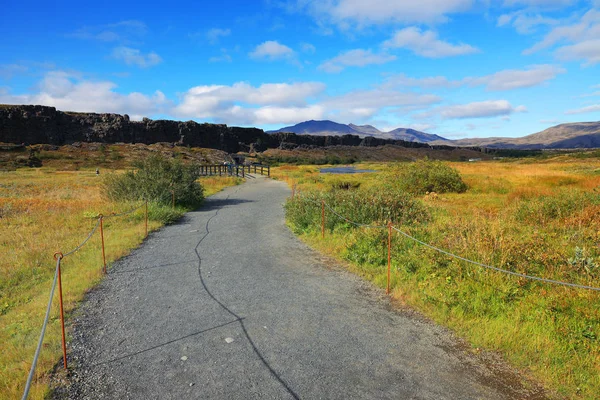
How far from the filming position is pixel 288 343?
486 cm

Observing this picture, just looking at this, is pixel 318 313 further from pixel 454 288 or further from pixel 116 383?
pixel 116 383


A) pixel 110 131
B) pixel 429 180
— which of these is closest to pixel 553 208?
pixel 429 180

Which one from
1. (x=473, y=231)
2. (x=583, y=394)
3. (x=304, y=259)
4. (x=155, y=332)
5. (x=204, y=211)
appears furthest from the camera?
(x=204, y=211)

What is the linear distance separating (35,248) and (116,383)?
794 cm

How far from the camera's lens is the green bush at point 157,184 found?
16906mm

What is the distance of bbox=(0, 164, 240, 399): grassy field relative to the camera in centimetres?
439

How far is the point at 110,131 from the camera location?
113938 mm

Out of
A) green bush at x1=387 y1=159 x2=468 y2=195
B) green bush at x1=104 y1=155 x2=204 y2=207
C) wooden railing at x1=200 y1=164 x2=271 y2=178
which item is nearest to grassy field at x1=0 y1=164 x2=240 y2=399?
green bush at x1=104 y1=155 x2=204 y2=207

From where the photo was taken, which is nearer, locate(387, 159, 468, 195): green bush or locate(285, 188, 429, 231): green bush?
locate(285, 188, 429, 231): green bush

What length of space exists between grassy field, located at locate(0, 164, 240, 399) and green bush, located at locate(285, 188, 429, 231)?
17.3ft

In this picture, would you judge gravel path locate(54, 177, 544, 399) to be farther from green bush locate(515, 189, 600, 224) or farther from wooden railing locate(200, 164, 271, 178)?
wooden railing locate(200, 164, 271, 178)

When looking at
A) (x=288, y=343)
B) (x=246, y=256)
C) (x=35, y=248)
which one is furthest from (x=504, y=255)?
(x=35, y=248)

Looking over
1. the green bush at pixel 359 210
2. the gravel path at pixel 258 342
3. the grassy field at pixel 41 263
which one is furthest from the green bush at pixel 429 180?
the gravel path at pixel 258 342

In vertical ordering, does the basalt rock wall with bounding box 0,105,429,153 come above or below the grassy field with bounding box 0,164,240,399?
above
